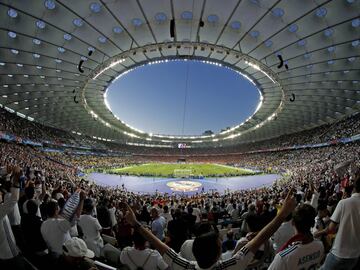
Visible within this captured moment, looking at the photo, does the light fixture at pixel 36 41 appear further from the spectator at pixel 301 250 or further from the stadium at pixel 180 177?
the spectator at pixel 301 250

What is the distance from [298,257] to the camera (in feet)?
8.57

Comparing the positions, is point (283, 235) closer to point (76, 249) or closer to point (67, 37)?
point (76, 249)

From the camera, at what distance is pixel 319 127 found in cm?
5984

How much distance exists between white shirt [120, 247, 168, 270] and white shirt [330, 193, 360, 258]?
246 cm

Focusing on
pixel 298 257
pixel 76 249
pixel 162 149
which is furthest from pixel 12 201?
pixel 162 149

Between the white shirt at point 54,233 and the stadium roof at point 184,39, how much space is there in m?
13.9

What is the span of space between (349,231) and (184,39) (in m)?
18.6

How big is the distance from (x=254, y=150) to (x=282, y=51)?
7467 cm

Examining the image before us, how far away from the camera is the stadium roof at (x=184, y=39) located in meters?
15.1

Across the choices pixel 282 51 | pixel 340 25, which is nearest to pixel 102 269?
pixel 340 25

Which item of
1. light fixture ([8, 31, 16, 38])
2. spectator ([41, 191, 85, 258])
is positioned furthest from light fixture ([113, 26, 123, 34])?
spectator ([41, 191, 85, 258])

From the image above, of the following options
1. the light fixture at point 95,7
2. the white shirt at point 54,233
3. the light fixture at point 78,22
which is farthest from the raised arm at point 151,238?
the light fixture at point 78,22

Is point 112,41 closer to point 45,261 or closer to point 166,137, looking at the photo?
point 45,261

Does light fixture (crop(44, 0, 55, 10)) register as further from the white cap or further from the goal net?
the goal net
